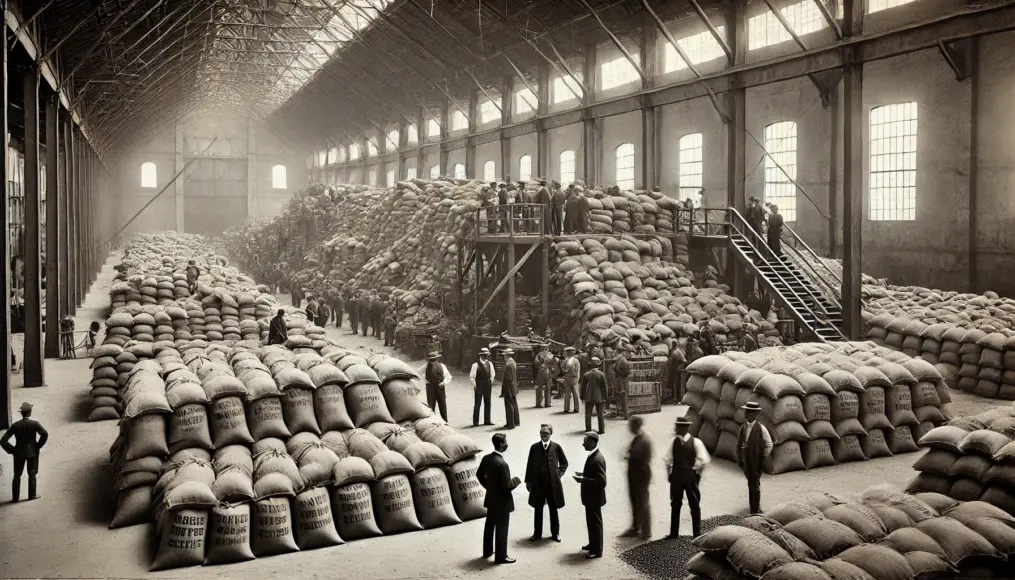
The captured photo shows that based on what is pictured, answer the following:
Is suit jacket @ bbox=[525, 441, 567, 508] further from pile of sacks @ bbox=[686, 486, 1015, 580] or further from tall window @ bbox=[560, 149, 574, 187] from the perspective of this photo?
tall window @ bbox=[560, 149, 574, 187]

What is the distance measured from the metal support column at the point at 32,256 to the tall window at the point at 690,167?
56.1 feet

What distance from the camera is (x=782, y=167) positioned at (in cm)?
2255

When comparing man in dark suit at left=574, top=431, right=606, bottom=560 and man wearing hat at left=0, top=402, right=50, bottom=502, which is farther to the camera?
man wearing hat at left=0, top=402, right=50, bottom=502

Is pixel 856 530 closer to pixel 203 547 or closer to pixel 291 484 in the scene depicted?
pixel 291 484

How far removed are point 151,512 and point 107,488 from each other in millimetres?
1587

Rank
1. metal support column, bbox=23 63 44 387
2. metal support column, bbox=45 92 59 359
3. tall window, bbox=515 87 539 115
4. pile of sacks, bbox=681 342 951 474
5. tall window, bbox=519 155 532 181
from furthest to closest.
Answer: tall window, bbox=519 155 532 181
tall window, bbox=515 87 539 115
metal support column, bbox=45 92 59 359
metal support column, bbox=23 63 44 387
pile of sacks, bbox=681 342 951 474

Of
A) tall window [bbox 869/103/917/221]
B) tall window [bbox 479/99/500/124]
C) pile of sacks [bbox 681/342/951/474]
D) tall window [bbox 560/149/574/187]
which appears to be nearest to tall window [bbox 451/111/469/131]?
tall window [bbox 479/99/500/124]

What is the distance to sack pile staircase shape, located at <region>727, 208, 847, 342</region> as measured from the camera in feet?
57.3

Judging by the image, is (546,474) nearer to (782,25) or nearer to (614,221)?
(614,221)

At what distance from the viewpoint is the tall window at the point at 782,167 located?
73.9ft

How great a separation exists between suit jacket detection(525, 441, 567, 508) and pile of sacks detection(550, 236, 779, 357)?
7877 mm

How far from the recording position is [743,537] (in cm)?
586

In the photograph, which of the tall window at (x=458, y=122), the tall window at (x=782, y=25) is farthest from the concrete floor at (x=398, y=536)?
the tall window at (x=458, y=122)

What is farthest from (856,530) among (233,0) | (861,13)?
(233,0)
